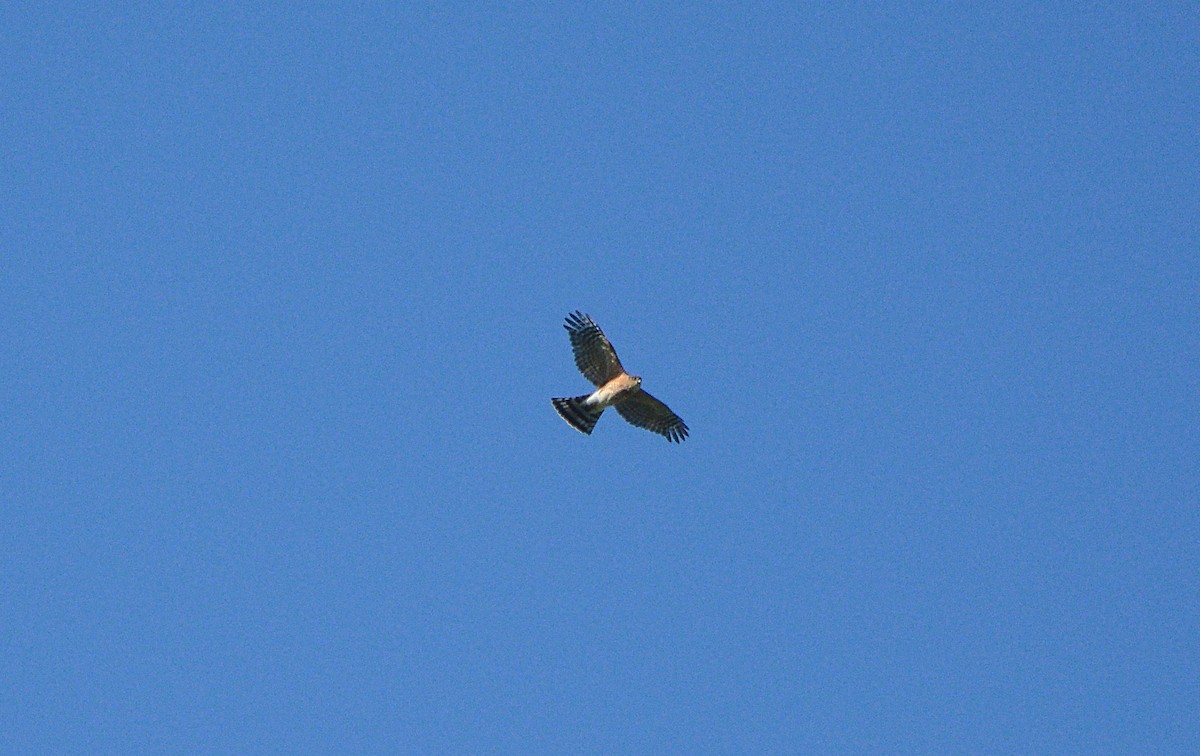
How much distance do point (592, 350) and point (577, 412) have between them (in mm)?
1048

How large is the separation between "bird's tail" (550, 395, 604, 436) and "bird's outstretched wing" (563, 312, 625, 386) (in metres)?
0.46

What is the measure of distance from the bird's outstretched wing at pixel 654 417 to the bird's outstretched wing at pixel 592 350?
809mm

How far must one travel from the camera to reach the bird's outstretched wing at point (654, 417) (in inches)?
Answer: 1406

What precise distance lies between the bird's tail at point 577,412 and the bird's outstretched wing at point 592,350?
46cm

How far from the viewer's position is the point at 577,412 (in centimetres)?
3509

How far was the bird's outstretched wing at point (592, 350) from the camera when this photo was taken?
3488 centimetres

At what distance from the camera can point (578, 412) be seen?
3506 centimetres

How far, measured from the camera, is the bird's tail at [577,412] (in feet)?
115

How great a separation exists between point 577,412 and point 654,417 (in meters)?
1.59

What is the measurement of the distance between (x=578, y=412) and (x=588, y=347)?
1.08 meters

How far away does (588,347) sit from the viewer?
1377 inches

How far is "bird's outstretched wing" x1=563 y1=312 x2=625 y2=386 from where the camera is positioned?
34875 mm

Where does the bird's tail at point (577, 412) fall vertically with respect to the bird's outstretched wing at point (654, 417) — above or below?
below

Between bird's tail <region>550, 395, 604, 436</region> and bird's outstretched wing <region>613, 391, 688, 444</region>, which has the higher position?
bird's outstretched wing <region>613, 391, 688, 444</region>
